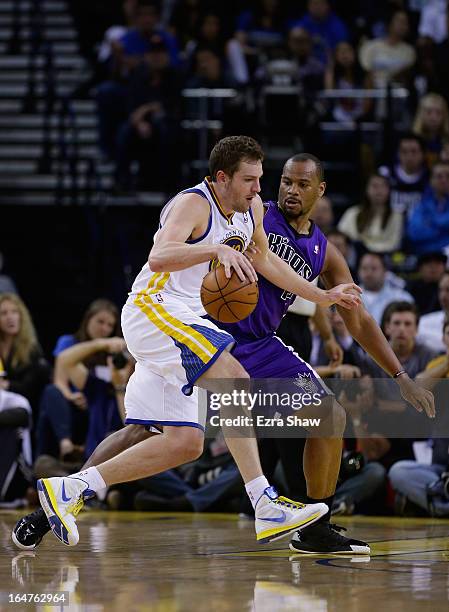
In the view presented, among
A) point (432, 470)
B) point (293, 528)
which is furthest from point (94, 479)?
point (432, 470)

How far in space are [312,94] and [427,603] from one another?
29.5 ft

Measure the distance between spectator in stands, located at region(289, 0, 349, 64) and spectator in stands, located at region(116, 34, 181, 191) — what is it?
2.10 metres

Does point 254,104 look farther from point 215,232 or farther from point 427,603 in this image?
point 427,603

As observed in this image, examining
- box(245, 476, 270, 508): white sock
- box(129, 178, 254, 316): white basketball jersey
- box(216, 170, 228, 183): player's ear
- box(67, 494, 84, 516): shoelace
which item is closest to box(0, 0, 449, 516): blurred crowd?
box(245, 476, 270, 508): white sock

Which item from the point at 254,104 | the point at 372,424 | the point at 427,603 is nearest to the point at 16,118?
the point at 254,104

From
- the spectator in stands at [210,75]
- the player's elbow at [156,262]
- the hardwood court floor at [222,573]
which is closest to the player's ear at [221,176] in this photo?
the player's elbow at [156,262]

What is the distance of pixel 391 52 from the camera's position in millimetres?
13367

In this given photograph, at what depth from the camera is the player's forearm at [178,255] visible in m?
4.91

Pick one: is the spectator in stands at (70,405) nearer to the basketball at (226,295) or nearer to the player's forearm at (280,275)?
the player's forearm at (280,275)

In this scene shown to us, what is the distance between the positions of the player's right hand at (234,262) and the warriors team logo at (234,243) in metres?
0.40

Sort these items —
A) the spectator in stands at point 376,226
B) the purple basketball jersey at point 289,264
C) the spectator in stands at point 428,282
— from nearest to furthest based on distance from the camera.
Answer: the purple basketball jersey at point 289,264
the spectator in stands at point 428,282
the spectator in stands at point 376,226

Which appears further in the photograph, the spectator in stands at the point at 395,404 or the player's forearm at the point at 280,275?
the spectator in stands at the point at 395,404

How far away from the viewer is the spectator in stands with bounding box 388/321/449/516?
7.65 meters

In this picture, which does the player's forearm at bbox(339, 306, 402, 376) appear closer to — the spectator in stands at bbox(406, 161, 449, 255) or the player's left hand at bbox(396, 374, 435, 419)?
the player's left hand at bbox(396, 374, 435, 419)
